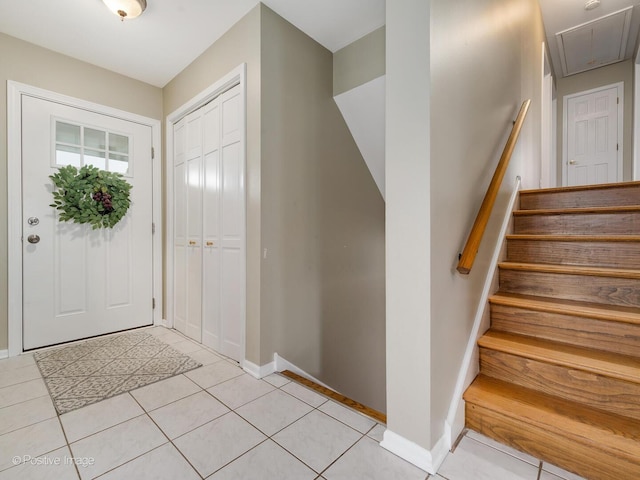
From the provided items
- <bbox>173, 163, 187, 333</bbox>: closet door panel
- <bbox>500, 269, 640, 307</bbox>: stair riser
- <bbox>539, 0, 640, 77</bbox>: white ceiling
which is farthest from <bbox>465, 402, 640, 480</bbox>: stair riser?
<bbox>539, 0, 640, 77</bbox>: white ceiling

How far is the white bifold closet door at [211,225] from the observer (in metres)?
2.20

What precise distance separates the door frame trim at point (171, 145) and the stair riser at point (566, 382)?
5.06ft

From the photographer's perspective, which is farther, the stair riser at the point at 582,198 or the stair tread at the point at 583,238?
the stair riser at the point at 582,198

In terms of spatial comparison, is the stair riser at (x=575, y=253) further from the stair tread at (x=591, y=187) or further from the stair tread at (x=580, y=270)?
the stair tread at (x=591, y=187)

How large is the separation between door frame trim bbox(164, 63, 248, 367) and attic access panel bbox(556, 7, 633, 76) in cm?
386

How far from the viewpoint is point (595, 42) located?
3.52 meters

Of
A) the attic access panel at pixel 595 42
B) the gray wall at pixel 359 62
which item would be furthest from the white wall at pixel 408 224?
the attic access panel at pixel 595 42

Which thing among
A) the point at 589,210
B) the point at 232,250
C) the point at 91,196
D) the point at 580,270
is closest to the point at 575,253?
the point at 580,270

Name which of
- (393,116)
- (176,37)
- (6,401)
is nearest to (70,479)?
(6,401)

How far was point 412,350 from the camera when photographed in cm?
126

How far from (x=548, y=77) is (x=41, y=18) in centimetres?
520

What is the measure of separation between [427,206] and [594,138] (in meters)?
4.54

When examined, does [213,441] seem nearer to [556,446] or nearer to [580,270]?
[556,446]

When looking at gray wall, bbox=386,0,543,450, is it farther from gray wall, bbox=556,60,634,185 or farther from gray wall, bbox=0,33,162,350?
gray wall, bbox=556,60,634,185
